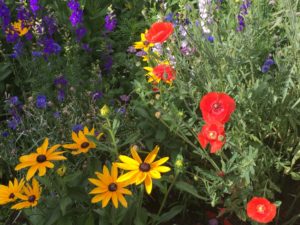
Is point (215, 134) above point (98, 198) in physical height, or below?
above

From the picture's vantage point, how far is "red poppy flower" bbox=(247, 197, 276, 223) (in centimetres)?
158

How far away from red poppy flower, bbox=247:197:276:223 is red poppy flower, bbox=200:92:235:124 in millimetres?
314

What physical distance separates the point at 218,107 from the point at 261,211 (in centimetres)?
37

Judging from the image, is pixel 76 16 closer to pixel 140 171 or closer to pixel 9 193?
pixel 9 193

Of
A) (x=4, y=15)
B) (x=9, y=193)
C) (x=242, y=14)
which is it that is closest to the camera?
(x=9, y=193)

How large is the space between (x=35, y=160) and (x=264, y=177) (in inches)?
38.3

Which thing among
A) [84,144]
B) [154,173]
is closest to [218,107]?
[154,173]

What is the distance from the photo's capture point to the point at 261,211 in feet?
5.29

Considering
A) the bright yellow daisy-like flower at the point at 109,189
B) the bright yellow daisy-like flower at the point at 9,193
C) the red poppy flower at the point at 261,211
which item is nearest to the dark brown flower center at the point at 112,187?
the bright yellow daisy-like flower at the point at 109,189

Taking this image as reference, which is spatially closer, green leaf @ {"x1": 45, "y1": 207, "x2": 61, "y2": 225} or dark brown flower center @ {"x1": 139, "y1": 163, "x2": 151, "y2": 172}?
dark brown flower center @ {"x1": 139, "y1": 163, "x2": 151, "y2": 172}

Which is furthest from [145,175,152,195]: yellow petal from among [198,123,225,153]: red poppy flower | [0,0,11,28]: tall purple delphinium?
[0,0,11,28]: tall purple delphinium

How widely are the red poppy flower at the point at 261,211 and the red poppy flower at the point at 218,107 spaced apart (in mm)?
314

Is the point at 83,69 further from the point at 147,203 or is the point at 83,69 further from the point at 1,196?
the point at 1,196

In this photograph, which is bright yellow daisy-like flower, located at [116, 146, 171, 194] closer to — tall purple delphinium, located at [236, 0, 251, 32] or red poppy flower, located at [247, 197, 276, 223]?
red poppy flower, located at [247, 197, 276, 223]
